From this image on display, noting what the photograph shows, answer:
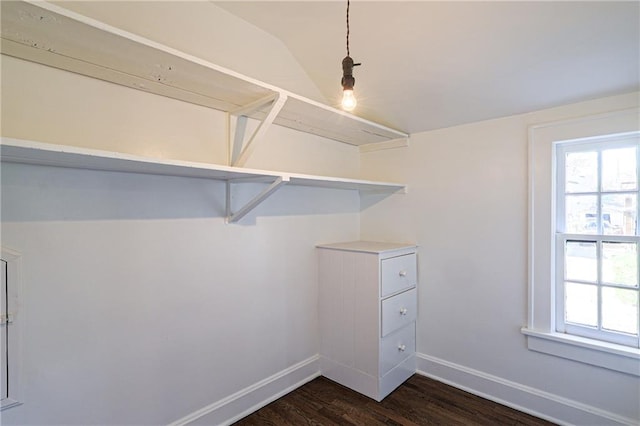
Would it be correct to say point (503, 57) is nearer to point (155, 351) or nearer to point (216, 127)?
point (216, 127)

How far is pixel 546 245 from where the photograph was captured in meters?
1.95

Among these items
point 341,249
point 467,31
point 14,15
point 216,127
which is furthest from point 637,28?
point 14,15

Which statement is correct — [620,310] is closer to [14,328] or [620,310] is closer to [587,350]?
[587,350]

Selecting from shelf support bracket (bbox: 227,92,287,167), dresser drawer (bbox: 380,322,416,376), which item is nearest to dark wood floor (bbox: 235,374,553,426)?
dresser drawer (bbox: 380,322,416,376)

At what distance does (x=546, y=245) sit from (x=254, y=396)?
215 centimetres

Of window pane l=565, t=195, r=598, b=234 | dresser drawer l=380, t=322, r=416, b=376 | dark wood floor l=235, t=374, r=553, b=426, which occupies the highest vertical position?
window pane l=565, t=195, r=598, b=234

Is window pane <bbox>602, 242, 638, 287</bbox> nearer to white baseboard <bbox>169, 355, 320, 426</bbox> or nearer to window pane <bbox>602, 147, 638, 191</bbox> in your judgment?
window pane <bbox>602, 147, 638, 191</bbox>

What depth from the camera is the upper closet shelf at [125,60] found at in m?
1.00

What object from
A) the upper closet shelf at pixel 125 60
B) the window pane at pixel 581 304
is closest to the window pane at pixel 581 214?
the window pane at pixel 581 304

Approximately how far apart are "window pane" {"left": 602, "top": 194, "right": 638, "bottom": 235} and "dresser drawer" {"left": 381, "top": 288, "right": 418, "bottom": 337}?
1297mm

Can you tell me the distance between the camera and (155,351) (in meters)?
1.60

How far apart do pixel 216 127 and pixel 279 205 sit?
68cm

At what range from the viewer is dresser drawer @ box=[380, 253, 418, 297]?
2160 millimetres

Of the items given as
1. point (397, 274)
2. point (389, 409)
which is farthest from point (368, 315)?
point (389, 409)
